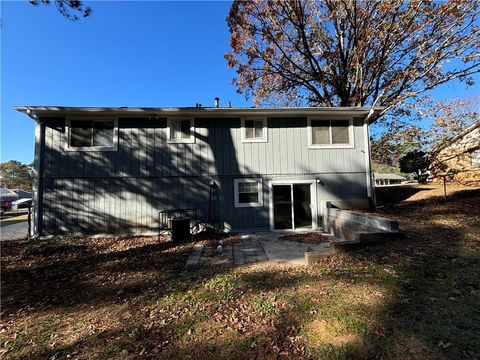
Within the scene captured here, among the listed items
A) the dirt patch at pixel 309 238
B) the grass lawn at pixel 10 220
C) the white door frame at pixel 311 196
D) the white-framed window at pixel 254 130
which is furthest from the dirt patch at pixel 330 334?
the grass lawn at pixel 10 220

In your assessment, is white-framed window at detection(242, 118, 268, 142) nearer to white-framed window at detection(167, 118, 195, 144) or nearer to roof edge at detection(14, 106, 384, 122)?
roof edge at detection(14, 106, 384, 122)

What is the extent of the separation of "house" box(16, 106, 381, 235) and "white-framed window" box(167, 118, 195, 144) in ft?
0.12

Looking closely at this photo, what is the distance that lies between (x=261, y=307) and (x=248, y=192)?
6217 millimetres

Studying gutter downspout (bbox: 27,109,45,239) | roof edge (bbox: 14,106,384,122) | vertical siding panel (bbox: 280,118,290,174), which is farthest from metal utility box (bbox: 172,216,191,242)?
gutter downspout (bbox: 27,109,45,239)

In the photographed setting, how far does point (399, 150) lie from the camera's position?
1561 centimetres

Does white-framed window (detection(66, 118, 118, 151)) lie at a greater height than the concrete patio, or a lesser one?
greater

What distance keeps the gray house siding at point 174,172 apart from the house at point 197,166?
0.04m

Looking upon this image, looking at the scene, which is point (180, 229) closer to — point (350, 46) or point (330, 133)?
point (330, 133)

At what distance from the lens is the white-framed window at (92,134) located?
9273 millimetres

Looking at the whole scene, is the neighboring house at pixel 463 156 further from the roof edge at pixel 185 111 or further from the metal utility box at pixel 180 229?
the metal utility box at pixel 180 229

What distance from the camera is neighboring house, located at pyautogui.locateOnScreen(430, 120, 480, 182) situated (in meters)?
13.3

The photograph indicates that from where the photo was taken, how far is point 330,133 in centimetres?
999

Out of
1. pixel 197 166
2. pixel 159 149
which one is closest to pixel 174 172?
pixel 197 166

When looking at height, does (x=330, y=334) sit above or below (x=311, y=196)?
below
